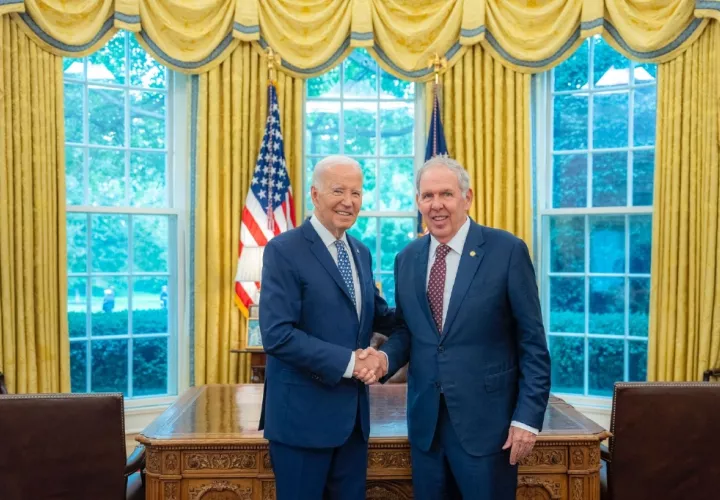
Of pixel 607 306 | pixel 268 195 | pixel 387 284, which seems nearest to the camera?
pixel 268 195

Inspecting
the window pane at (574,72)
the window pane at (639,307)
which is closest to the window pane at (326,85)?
the window pane at (574,72)

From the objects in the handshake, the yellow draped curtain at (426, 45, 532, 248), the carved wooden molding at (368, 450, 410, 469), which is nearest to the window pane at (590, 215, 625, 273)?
the yellow draped curtain at (426, 45, 532, 248)

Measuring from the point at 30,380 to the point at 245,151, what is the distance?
6.78 ft

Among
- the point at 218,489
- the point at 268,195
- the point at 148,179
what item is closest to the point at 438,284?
the point at 218,489

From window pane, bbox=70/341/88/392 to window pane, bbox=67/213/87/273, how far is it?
0.54 metres

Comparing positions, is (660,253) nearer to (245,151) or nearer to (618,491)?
(618,491)

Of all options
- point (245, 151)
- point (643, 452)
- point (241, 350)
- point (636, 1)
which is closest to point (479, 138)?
point (636, 1)

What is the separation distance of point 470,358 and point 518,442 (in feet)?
0.94

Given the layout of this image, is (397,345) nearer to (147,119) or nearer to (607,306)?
(607,306)

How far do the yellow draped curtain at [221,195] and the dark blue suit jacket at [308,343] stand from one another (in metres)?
2.62

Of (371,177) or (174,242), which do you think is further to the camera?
(371,177)

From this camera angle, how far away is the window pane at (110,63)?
475cm

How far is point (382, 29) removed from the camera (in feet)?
15.7

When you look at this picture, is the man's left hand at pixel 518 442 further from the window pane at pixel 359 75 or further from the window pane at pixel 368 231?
the window pane at pixel 359 75
